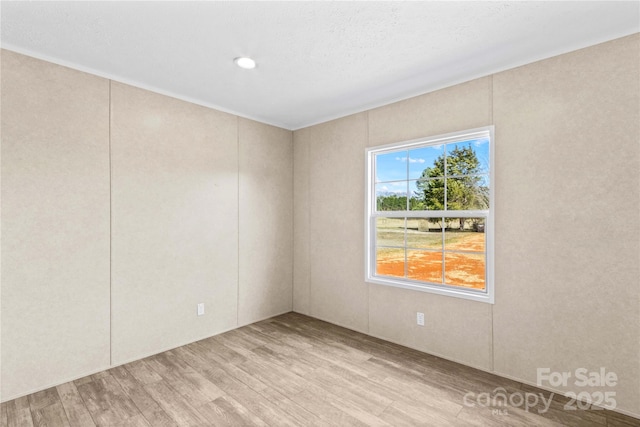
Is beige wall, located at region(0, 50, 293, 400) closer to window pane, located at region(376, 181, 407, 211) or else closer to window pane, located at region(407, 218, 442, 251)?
window pane, located at region(376, 181, 407, 211)

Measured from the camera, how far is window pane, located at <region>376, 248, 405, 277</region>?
11.2 ft

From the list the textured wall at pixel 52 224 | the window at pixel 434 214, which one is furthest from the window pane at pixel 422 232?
the textured wall at pixel 52 224

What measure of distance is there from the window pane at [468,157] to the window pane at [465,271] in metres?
0.80

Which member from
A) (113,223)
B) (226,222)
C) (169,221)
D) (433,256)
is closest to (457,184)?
(433,256)

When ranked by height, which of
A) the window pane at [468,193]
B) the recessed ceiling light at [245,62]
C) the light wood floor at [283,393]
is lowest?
the light wood floor at [283,393]

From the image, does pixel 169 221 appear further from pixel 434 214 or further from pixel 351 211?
pixel 434 214

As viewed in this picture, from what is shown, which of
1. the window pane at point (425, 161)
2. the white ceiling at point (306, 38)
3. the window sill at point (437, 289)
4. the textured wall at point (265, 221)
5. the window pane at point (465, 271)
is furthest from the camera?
the textured wall at point (265, 221)

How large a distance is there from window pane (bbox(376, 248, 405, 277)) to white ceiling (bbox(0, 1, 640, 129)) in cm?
172

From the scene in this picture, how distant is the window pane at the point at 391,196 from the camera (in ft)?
10.9

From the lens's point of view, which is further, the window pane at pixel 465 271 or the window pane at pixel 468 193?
the window pane at pixel 465 271

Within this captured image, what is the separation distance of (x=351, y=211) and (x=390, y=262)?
0.74 metres

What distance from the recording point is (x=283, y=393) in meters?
2.38

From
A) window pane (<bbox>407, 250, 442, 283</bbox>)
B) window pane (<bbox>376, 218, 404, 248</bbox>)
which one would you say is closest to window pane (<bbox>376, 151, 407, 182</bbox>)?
window pane (<bbox>376, 218, 404, 248</bbox>)

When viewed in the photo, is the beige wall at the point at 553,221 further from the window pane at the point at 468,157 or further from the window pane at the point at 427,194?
the window pane at the point at 427,194
